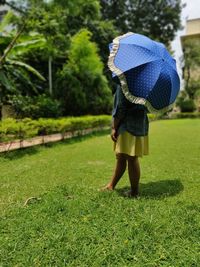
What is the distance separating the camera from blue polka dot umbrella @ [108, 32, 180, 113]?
12.4ft

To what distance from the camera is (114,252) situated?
2.62 m

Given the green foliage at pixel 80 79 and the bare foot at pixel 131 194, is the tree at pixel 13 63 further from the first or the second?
the bare foot at pixel 131 194

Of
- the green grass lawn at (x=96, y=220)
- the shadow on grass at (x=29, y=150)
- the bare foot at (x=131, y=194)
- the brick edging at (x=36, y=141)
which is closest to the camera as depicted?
the green grass lawn at (x=96, y=220)

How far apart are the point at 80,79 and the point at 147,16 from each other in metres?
16.2

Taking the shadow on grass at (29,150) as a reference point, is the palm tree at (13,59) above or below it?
above

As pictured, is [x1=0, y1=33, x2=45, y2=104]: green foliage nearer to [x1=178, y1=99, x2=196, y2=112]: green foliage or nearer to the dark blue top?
the dark blue top

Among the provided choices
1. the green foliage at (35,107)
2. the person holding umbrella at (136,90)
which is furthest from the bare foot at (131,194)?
the green foliage at (35,107)

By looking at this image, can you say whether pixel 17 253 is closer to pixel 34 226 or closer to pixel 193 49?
pixel 34 226

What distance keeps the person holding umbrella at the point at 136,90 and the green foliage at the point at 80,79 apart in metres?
10.1

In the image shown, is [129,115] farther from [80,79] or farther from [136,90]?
Result: [80,79]

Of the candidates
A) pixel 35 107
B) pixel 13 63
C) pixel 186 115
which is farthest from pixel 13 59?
pixel 186 115

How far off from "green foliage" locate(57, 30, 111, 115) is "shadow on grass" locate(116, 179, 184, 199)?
9.57 metres

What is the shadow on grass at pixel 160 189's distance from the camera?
429 centimetres

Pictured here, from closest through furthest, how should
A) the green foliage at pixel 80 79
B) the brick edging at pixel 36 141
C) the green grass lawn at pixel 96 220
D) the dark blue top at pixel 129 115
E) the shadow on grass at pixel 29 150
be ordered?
the green grass lawn at pixel 96 220 < the dark blue top at pixel 129 115 < the shadow on grass at pixel 29 150 < the brick edging at pixel 36 141 < the green foliage at pixel 80 79
